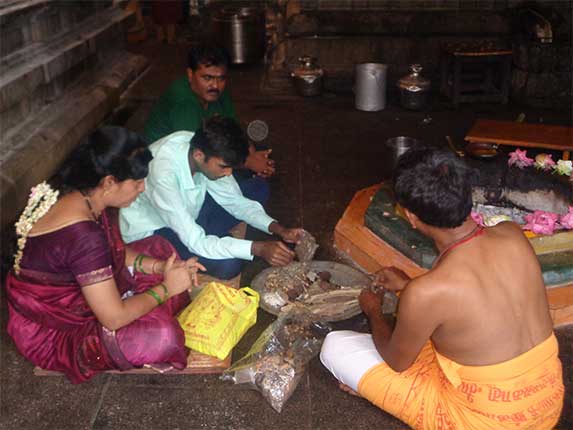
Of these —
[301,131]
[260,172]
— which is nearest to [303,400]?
[260,172]

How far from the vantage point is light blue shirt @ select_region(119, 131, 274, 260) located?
369cm

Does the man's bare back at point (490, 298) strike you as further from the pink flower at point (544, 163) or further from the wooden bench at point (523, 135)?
the wooden bench at point (523, 135)

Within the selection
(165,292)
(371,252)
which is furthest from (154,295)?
(371,252)

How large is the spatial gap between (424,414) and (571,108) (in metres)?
5.98

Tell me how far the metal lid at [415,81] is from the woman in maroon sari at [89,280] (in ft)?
15.8

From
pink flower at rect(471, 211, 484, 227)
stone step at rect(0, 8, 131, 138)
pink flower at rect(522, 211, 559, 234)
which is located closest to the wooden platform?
pink flower at rect(522, 211, 559, 234)

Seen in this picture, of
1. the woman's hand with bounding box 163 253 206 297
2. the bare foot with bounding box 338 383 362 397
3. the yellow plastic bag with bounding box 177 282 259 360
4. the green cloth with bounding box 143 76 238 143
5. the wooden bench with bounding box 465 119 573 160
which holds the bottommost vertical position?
the bare foot with bounding box 338 383 362 397

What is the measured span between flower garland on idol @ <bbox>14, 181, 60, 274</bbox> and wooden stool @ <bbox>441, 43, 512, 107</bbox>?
5.67m

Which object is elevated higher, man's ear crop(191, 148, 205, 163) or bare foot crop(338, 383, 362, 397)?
man's ear crop(191, 148, 205, 163)

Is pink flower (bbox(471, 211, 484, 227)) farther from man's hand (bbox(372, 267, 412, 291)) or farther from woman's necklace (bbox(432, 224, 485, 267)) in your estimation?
woman's necklace (bbox(432, 224, 485, 267))

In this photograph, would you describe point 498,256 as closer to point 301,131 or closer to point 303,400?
point 303,400

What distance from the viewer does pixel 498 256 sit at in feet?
7.75

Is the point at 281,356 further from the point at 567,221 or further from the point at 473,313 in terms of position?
the point at 567,221

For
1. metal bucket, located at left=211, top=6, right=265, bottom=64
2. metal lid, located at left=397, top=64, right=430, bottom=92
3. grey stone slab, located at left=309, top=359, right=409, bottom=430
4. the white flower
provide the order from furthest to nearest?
metal bucket, located at left=211, top=6, right=265, bottom=64 < metal lid, located at left=397, top=64, right=430, bottom=92 < the white flower < grey stone slab, located at left=309, top=359, right=409, bottom=430
